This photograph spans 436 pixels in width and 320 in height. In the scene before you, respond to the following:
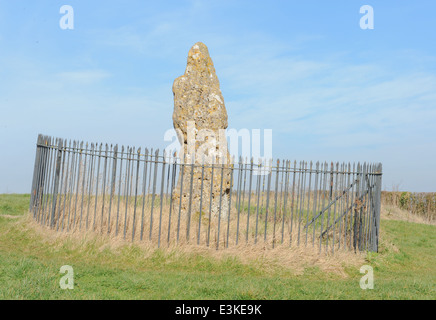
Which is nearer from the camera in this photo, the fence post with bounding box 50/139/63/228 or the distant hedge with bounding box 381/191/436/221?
the fence post with bounding box 50/139/63/228

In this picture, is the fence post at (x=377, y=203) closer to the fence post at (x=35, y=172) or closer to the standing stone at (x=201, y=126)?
the standing stone at (x=201, y=126)

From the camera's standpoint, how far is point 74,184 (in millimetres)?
10117

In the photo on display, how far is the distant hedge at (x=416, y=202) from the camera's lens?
22547 mm

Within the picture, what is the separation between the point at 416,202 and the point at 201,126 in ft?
57.1

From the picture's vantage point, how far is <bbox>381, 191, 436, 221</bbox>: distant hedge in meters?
22.5

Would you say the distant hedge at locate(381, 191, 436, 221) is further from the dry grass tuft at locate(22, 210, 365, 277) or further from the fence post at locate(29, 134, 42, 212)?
the fence post at locate(29, 134, 42, 212)

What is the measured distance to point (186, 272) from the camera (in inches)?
305

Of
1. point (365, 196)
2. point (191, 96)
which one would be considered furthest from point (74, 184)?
point (365, 196)

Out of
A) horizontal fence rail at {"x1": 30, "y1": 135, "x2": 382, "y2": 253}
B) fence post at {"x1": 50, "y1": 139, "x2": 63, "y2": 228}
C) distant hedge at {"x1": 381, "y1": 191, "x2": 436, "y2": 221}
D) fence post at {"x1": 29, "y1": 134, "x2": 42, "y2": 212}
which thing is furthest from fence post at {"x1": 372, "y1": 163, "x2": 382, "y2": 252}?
distant hedge at {"x1": 381, "y1": 191, "x2": 436, "y2": 221}

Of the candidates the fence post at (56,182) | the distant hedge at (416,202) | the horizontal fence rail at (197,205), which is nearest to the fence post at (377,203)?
the horizontal fence rail at (197,205)

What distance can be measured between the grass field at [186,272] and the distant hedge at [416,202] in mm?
12278

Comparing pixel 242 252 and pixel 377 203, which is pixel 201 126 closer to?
pixel 242 252

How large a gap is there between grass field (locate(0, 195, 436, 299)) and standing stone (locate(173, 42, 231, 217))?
2.25 m

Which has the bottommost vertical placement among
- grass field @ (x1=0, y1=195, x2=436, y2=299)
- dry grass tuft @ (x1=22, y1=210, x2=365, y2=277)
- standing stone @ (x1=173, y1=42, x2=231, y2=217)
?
grass field @ (x1=0, y1=195, x2=436, y2=299)
